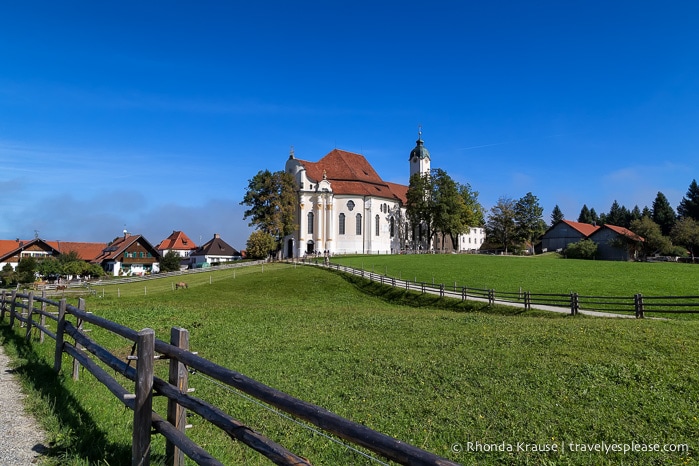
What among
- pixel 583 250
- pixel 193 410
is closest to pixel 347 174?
pixel 583 250

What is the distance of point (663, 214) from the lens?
299ft

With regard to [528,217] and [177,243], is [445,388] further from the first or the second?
[177,243]

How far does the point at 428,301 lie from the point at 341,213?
44.7m

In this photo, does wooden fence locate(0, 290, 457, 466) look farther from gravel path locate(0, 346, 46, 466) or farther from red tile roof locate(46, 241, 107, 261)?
red tile roof locate(46, 241, 107, 261)

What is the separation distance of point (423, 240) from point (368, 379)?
74.1m

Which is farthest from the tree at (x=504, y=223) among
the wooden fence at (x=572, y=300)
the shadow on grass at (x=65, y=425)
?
the shadow on grass at (x=65, y=425)

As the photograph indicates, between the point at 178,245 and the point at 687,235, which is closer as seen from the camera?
the point at 687,235

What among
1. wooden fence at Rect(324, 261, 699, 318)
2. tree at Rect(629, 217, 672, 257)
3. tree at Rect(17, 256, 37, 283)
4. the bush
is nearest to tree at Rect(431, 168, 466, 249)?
the bush

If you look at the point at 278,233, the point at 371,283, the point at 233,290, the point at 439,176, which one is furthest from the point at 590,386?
the point at 439,176

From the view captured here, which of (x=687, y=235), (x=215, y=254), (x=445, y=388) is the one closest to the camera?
(x=445, y=388)

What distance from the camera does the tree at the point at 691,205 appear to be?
88.2 m

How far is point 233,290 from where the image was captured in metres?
37.9

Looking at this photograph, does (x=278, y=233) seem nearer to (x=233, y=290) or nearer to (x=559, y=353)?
(x=233, y=290)

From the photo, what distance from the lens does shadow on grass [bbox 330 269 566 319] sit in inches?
881
